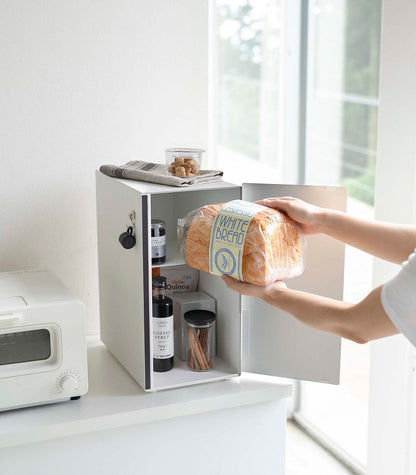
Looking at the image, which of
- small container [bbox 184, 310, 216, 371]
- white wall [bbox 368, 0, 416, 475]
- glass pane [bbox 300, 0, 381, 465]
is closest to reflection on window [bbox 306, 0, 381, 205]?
glass pane [bbox 300, 0, 381, 465]

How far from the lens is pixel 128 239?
144 cm

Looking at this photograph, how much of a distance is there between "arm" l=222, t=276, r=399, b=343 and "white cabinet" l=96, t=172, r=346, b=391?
7.3 inches

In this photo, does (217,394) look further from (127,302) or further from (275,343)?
(127,302)

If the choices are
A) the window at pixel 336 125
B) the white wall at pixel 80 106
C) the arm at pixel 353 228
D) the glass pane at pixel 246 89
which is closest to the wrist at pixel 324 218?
the arm at pixel 353 228

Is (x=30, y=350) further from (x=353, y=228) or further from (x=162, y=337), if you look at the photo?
(x=353, y=228)

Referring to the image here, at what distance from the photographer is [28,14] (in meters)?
1.71

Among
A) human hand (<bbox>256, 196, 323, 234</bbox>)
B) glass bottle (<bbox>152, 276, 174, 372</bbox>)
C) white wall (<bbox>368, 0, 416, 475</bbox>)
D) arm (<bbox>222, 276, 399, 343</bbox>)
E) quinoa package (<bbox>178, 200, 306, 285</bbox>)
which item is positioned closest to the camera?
arm (<bbox>222, 276, 399, 343</bbox>)

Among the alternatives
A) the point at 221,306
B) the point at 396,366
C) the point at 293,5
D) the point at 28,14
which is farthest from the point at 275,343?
the point at 293,5

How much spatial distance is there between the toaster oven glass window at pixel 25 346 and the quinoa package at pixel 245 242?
1.19ft

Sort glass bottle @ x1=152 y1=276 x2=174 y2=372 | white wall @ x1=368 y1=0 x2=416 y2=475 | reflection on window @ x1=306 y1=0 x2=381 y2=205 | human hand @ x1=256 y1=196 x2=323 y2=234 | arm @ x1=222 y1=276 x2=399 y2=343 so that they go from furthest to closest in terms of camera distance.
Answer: reflection on window @ x1=306 y1=0 x2=381 y2=205
white wall @ x1=368 y1=0 x2=416 y2=475
glass bottle @ x1=152 y1=276 x2=174 y2=372
human hand @ x1=256 y1=196 x2=323 y2=234
arm @ x1=222 y1=276 x2=399 y2=343

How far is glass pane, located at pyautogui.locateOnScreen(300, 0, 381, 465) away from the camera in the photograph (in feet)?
7.74

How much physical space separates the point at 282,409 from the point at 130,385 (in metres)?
0.36

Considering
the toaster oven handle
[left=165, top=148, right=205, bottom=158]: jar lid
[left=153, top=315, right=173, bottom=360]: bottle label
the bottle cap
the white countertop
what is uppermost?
[left=165, top=148, right=205, bottom=158]: jar lid

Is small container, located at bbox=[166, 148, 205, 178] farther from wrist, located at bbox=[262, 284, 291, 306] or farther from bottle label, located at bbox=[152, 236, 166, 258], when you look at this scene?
wrist, located at bbox=[262, 284, 291, 306]
